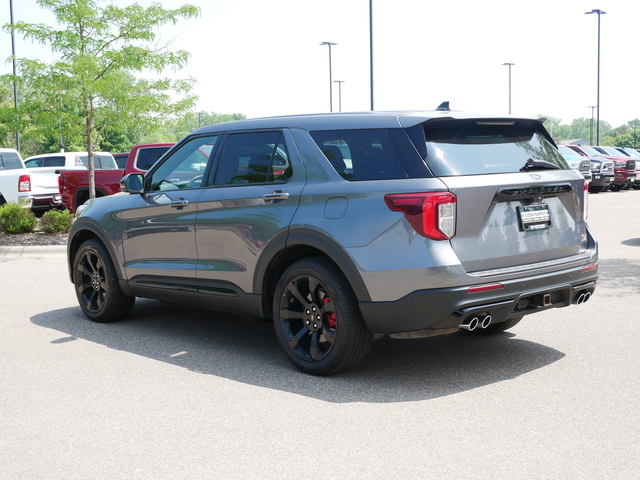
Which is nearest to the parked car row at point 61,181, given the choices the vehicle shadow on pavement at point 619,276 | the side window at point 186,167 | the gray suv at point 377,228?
the side window at point 186,167

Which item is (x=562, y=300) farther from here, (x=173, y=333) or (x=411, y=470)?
(x=173, y=333)

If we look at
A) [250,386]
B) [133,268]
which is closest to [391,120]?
[250,386]

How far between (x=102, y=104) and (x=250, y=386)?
42.1 feet

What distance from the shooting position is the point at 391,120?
5227 millimetres

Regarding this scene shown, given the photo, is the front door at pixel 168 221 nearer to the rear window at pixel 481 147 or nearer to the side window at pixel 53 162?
the rear window at pixel 481 147

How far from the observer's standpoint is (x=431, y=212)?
15.9 ft

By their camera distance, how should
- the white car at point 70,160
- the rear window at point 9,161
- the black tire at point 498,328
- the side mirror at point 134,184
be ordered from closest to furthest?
1. the black tire at point 498,328
2. the side mirror at point 134,184
3. the rear window at point 9,161
4. the white car at point 70,160

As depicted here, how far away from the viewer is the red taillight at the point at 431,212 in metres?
4.83

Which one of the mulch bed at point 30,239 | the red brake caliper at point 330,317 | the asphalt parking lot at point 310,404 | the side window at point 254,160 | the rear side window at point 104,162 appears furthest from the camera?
the rear side window at point 104,162

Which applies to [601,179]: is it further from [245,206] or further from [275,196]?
[275,196]

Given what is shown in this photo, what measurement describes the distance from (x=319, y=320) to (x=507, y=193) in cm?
153

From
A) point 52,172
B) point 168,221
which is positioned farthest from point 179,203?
point 52,172

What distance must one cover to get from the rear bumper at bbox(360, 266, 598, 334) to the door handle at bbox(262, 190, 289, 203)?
106 cm

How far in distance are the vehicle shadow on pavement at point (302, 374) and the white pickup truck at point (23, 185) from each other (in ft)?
32.7
